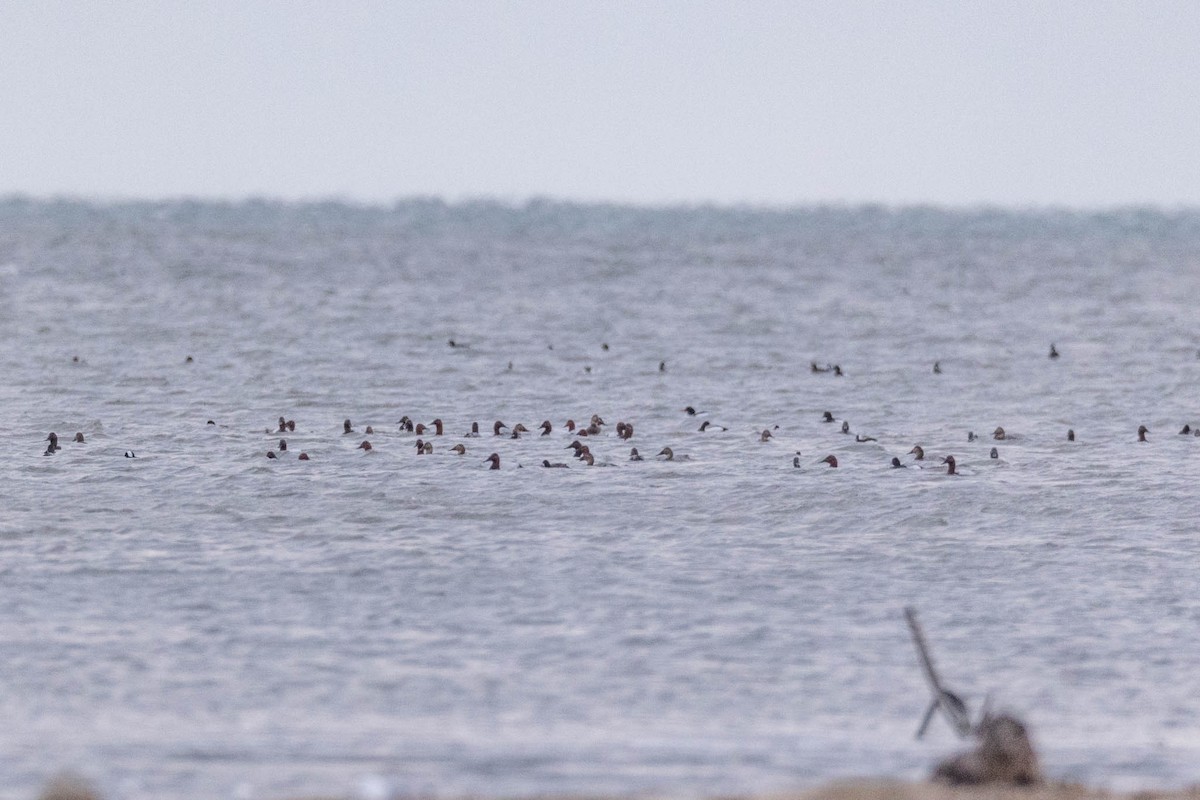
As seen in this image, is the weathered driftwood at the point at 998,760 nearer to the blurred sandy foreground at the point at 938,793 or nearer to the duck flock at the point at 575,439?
the blurred sandy foreground at the point at 938,793

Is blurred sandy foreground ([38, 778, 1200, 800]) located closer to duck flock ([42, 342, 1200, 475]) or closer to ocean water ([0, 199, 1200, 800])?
ocean water ([0, 199, 1200, 800])

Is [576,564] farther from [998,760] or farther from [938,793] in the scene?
[938,793]

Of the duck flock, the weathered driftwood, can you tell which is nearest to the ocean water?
the duck flock

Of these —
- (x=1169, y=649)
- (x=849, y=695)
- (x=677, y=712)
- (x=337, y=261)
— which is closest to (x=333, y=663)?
(x=677, y=712)

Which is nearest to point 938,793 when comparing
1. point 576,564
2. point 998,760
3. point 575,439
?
point 998,760

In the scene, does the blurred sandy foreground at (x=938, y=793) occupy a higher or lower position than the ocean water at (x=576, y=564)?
higher

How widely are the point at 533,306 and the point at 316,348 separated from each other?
52.5 ft

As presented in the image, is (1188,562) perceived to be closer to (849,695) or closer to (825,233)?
(849,695)

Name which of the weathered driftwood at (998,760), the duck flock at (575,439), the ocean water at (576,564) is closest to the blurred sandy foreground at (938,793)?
the weathered driftwood at (998,760)

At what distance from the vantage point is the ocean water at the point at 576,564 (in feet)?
40.3

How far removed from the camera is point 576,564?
18.6 m

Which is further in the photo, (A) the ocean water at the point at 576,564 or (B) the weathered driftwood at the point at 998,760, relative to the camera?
(A) the ocean water at the point at 576,564

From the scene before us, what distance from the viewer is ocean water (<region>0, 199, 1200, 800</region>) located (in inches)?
484

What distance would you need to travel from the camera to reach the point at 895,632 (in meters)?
15.8
